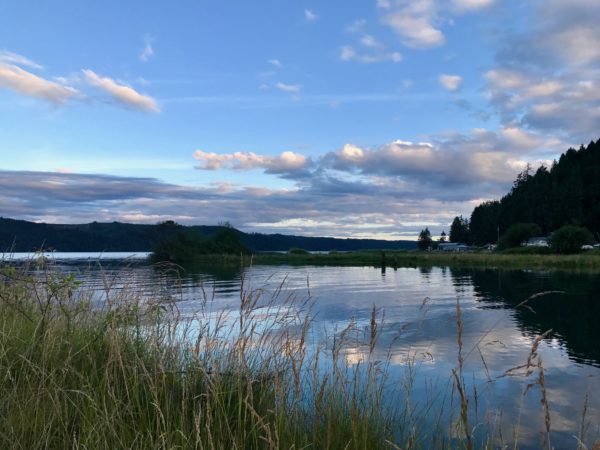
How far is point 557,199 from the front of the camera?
120 m

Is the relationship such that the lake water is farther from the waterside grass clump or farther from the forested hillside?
the forested hillside

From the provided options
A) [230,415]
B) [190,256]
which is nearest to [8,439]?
[230,415]

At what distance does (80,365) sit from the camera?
5.80 meters

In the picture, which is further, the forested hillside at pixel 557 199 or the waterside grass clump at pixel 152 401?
the forested hillside at pixel 557 199

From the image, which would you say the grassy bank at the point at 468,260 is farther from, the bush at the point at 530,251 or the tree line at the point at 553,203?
the tree line at the point at 553,203

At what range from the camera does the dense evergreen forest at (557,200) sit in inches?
4601

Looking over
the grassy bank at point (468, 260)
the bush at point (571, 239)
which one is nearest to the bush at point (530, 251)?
the bush at point (571, 239)

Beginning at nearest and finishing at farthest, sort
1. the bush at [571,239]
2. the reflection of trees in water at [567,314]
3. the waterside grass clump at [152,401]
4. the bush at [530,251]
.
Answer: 1. the waterside grass clump at [152,401]
2. the reflection of trees in water at [567,314]
3. the bush at [571,239]
4. the bush at [530,251]

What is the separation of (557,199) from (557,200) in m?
0.26

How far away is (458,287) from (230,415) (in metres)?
38.0

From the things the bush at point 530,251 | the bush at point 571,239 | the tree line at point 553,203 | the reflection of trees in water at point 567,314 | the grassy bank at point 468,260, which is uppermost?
the tree line at point 553,203

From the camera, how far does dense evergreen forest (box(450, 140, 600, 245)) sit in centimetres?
11688

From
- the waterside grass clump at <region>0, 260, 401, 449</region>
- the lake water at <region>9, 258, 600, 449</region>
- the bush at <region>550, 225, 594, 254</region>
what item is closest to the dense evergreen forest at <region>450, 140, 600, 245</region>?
the bush at <region>550, 225, 594, 254</region>

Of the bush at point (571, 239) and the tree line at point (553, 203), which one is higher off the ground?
the tree line at point (553, 203)
